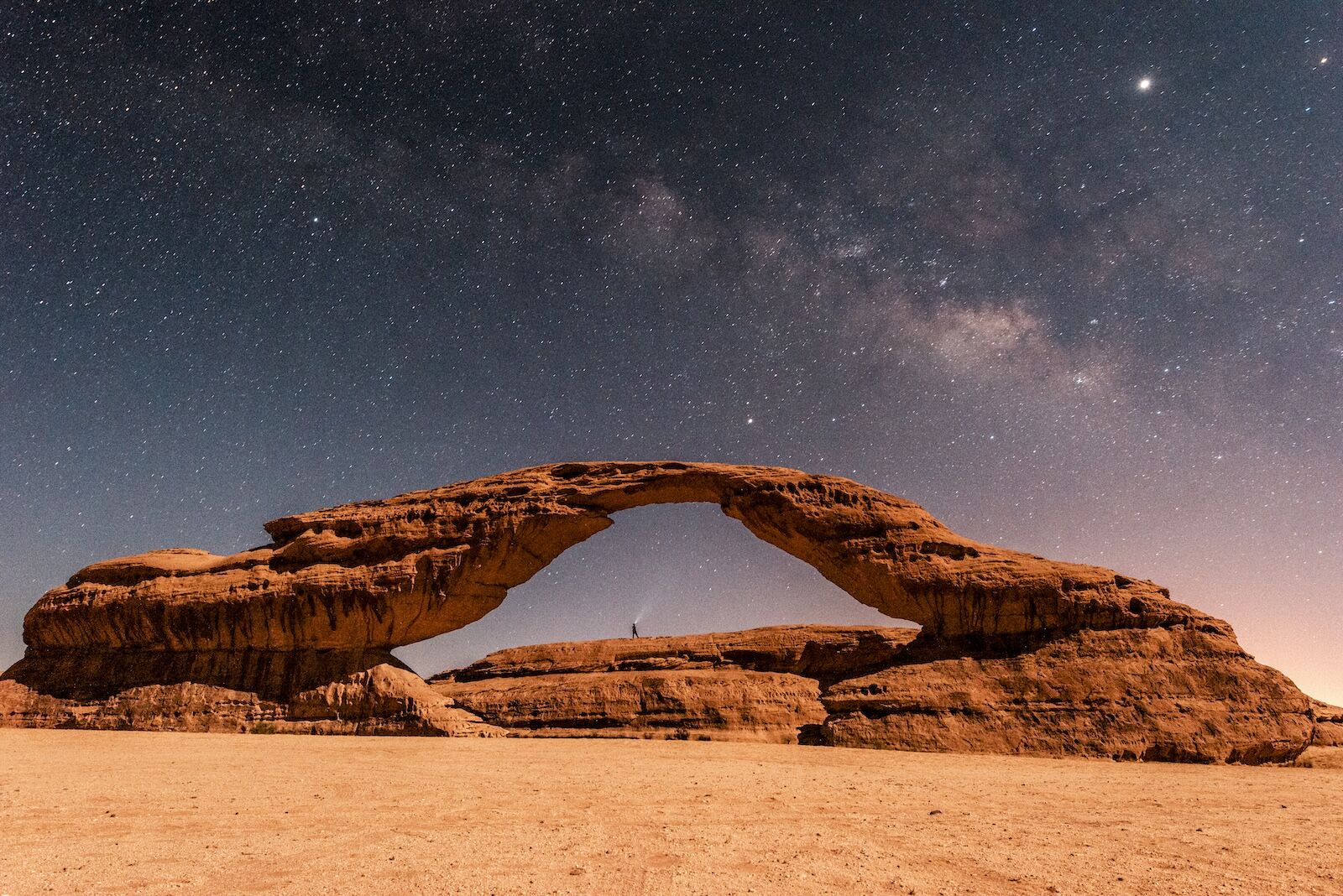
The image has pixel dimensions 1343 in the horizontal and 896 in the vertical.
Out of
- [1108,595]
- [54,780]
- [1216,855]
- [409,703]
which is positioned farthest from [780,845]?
[409,703]

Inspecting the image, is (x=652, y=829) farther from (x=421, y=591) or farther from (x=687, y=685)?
(x=421, y=591)

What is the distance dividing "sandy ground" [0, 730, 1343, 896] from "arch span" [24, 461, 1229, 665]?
965 cm

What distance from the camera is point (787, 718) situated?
21.0 metres

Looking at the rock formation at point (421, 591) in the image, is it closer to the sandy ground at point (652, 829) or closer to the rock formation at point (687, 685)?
the rock formation at point (687, 685)

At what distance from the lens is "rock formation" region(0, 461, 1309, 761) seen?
68.2 feet

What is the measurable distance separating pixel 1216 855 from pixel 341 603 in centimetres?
2527

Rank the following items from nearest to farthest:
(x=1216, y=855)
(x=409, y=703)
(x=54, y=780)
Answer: (x=1216, y=855) → (x=54, y=780) → (x=409, y=703)

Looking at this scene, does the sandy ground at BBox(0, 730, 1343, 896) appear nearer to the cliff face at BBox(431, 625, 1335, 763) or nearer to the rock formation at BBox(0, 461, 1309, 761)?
the cliff face at BBox(431, 625, 1335, 763)

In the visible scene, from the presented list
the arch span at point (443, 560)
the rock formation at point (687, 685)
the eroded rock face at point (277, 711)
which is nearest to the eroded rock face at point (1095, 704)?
the rock formation at point (687, 685)

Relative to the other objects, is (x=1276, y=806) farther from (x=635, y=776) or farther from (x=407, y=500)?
(x=407, y=500)

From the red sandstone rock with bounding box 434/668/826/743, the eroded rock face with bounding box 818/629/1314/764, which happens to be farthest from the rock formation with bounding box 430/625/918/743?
the eroded rock face with bounding box 818/629/1314/764

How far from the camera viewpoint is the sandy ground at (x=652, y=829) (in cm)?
521

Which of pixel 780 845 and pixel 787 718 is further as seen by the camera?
pixel 787 718

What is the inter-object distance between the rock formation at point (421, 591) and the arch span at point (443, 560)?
6cm
